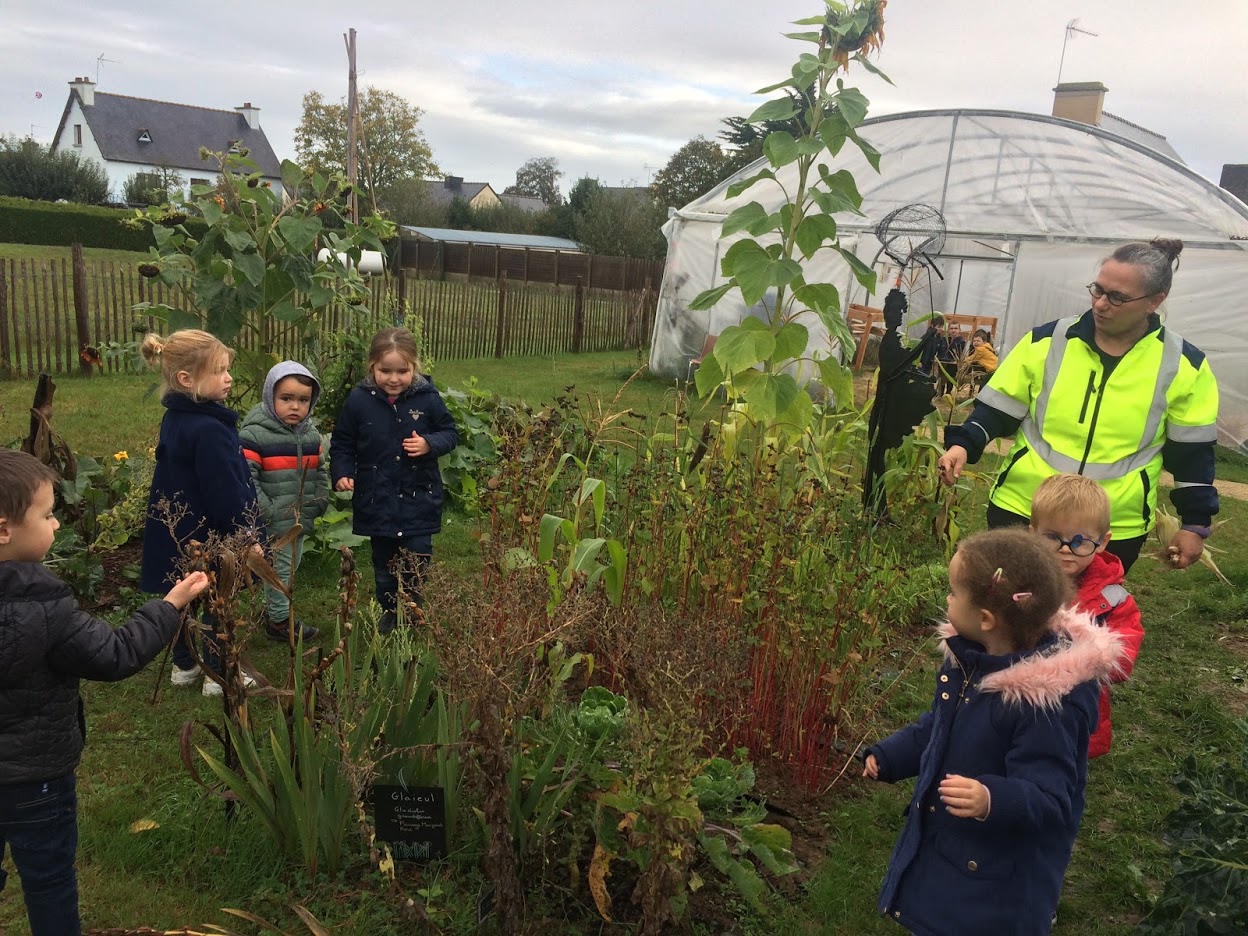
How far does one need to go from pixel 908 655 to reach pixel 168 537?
10.2ft

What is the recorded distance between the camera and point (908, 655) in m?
4.18

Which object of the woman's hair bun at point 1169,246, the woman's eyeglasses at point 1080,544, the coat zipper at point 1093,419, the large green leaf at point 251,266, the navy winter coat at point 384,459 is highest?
the woman's hair bun at point 1169,246

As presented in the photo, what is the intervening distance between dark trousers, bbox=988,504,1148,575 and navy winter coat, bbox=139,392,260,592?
2.53 metres

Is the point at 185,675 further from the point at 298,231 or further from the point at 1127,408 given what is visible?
the point at 1127,408

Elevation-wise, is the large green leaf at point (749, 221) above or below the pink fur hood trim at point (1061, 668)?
above

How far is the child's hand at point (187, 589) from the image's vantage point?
2.06 metres

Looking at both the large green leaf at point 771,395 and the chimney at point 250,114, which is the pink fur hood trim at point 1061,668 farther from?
the chimney at point 250,114

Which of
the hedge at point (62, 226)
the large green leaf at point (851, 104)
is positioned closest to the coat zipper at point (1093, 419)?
the large green leaf at point (851, 104)

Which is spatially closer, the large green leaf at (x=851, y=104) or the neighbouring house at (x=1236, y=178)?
the large green leaf at (x=851, y=104)

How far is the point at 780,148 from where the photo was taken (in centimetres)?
379

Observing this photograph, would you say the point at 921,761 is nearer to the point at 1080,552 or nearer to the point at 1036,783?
the point at 1036,783

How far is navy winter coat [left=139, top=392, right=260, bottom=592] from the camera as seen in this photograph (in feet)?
10.6

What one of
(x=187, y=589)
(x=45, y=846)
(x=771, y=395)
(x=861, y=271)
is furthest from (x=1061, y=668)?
(x=861, y=271)

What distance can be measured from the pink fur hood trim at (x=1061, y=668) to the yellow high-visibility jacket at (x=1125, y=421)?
115cm
